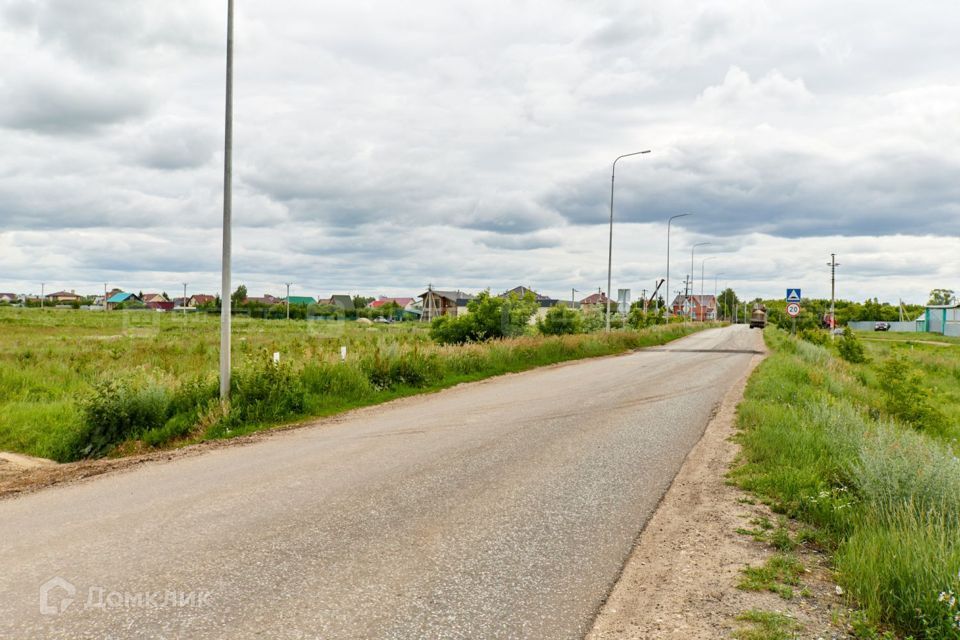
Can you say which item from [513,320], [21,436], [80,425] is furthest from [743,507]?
[513,320]

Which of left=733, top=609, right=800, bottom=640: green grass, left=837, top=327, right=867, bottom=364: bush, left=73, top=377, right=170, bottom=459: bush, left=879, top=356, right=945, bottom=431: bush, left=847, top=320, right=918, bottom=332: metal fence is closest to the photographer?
left=733, top=609, right=800, bottom=640: green grass

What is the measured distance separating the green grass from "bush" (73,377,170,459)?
1053cm

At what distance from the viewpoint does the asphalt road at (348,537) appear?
4.04 m

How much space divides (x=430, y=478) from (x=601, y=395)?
26.4 feet

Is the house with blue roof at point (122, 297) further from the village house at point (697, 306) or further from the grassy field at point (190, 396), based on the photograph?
the grassy field at point (190, 396)

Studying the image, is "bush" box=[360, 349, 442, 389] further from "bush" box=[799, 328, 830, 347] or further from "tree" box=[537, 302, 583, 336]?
"bush" box=[799, 328, 830, 347]

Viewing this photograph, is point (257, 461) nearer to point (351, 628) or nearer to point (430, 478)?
point (430, 478)

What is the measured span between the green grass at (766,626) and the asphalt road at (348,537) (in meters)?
0.95

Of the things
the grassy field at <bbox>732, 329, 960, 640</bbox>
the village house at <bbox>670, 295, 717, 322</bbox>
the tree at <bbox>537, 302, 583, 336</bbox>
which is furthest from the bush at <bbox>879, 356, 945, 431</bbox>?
the village house at <bbox>670, 295, 717, 322</bbox>

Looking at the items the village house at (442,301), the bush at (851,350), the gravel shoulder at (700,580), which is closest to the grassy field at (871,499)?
the gravel shoulder at (700,580)

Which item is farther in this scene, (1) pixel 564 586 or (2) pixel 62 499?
(2) pixel 62 499

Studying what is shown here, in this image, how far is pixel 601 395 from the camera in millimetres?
14648

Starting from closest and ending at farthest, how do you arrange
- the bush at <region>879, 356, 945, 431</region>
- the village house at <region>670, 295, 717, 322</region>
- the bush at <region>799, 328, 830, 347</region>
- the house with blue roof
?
the bush at <region>879, 356, 945, 431</region> → the bush at <region>799, 328, 830, 347</region> → the house with blue roof → the village house at <region>670, 295, 717, 322</region>

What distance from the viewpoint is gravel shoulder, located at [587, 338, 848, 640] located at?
13.1 ft
